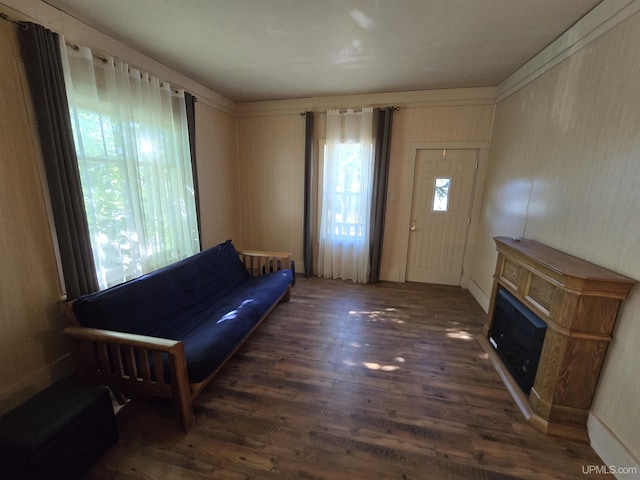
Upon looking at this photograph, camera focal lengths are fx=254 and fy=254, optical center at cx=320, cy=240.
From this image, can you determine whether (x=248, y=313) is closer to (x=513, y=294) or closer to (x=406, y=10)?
(x=513, y=294)

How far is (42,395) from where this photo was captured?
1.41 meters

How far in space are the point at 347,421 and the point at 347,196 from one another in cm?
289

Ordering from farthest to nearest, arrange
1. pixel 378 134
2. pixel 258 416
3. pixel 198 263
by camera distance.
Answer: pixel 378 134
pixel 198 263
pixel 258 416

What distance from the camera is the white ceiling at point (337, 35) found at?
1769 millimetres

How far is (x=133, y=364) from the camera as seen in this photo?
1.62 metres

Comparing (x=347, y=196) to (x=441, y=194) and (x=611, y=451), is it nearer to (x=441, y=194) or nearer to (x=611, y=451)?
(x=441, y=194)

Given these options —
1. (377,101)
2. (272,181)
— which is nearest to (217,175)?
(272,181)

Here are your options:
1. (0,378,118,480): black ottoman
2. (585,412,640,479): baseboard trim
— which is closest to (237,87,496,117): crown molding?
(585,412,640,479): baseboard trim

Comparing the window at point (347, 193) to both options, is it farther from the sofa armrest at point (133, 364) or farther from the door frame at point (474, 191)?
the sofa armrest at point (133, 364)

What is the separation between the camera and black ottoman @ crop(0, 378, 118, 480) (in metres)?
1.15

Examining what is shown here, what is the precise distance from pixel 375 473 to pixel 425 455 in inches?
12.8

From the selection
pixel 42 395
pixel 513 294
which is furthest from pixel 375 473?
pixel 42 395

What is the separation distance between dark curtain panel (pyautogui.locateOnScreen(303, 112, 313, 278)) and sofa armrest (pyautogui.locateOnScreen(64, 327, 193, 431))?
8.83 feet

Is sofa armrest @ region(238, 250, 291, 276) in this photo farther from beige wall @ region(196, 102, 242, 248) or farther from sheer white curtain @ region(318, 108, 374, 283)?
sheer white curtain @ region(318, 108, 374, 283)
